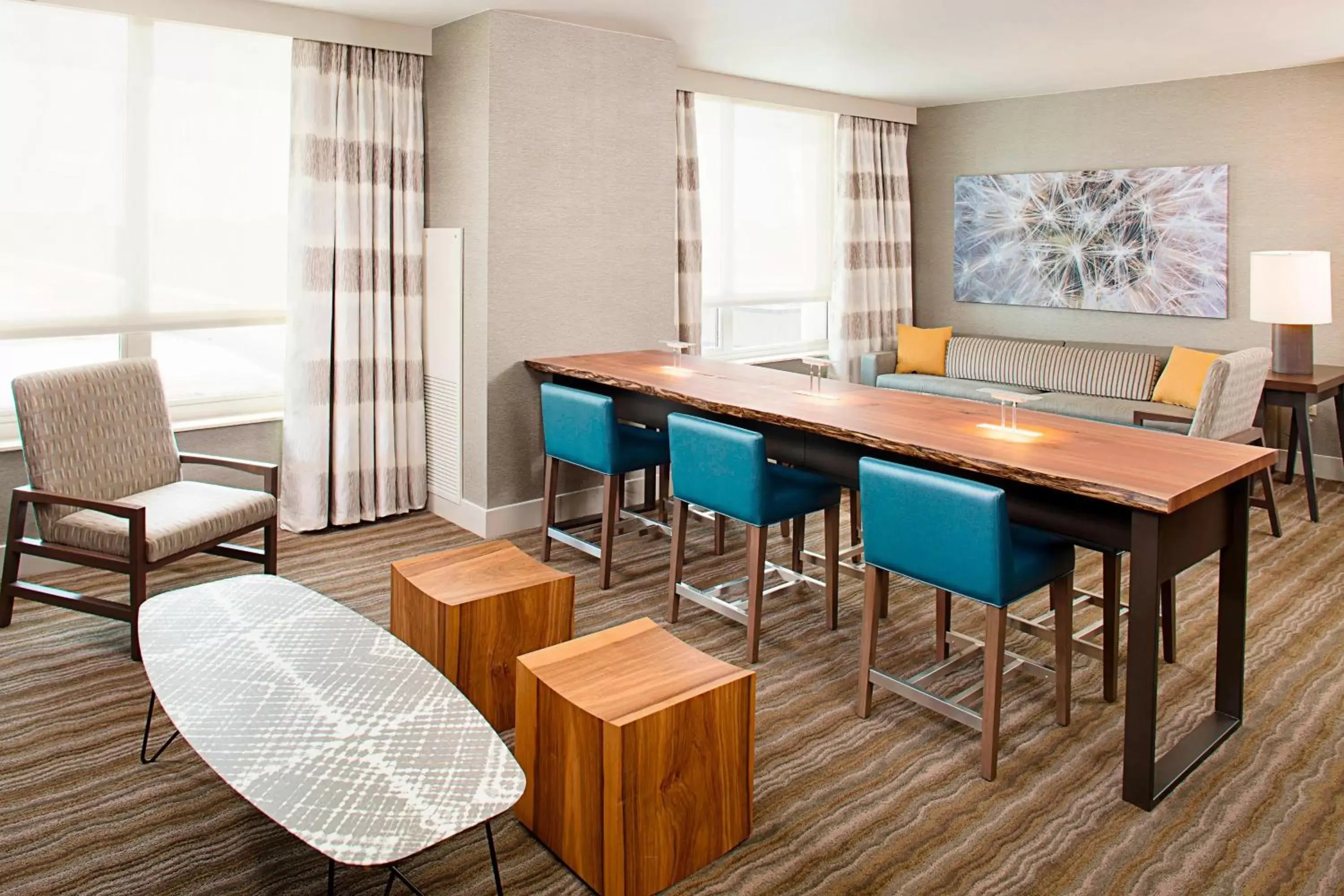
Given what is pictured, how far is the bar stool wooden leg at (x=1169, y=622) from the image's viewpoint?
3.22 metres

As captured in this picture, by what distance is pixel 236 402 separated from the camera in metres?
4.71

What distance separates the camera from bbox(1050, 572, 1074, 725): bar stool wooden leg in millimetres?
2895

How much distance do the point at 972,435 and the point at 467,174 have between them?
8.82 feet

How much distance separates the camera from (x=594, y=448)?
4.09 m

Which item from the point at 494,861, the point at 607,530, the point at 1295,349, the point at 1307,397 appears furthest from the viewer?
the point at 1295,349

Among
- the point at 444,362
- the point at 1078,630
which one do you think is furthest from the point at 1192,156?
the point at 444,362

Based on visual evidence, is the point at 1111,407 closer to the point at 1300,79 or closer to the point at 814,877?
the point at 1300,79

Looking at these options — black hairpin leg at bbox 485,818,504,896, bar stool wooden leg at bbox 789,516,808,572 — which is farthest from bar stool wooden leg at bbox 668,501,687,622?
black hairpin leg at bbox 485,818,504,896

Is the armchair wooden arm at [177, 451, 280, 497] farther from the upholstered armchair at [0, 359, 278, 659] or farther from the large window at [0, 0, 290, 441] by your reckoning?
the large window at [0, 0, 290, 441]

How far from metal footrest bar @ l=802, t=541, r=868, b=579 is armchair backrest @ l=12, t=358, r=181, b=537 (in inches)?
101

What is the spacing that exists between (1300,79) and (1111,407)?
6.93 feet

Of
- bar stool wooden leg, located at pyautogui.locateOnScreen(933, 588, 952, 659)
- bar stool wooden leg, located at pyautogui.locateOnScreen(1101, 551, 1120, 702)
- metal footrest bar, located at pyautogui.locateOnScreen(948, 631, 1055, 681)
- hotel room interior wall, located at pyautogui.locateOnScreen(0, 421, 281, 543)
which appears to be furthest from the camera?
hotel room interior wall, located at pyautogui.locateOnScreen(0, 421, 281, 543)

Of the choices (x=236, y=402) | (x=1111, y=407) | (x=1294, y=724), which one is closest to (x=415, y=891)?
(x=1294, y=724)

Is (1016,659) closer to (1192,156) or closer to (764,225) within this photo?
(764,225)
